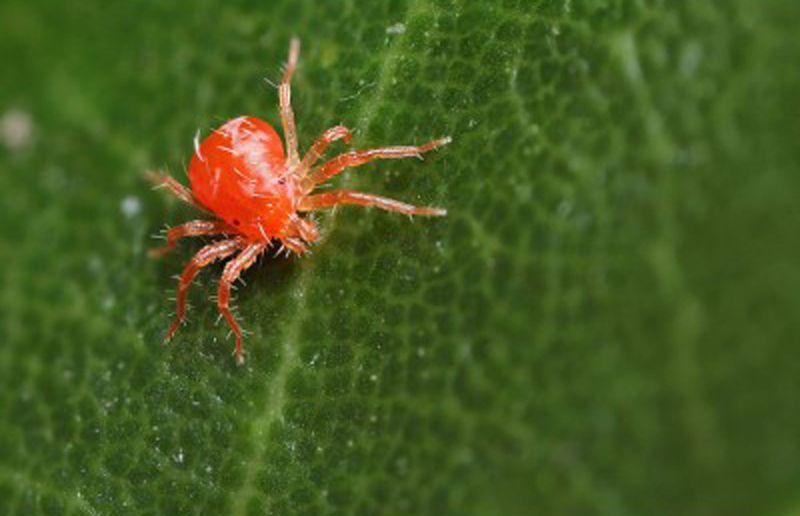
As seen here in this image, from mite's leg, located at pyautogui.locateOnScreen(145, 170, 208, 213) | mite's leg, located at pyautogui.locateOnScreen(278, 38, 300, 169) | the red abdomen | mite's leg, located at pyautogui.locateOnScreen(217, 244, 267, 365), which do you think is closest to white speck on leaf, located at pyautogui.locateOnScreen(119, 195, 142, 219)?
mite's leg, located at pyautogui.locateOnScreen(145, 170, 208, 213)

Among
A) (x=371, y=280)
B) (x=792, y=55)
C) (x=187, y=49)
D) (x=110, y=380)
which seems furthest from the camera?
(x=187, y=49)

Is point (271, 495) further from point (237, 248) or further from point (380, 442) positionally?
point (237, 248)

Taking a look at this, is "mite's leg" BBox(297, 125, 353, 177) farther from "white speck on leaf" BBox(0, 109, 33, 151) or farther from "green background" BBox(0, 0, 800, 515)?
"white speck on leaf" BBox(0, 109, 33, 151)

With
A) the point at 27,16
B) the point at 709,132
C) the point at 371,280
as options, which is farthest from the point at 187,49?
the point at 709,132

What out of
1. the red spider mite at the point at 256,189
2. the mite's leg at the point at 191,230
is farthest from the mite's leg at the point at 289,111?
the mite's leg at the point at 191,230

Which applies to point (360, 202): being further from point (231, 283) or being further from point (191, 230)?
point (191, 230)

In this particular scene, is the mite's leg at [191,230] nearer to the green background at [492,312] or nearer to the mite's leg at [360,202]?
the green background at [492,312]
